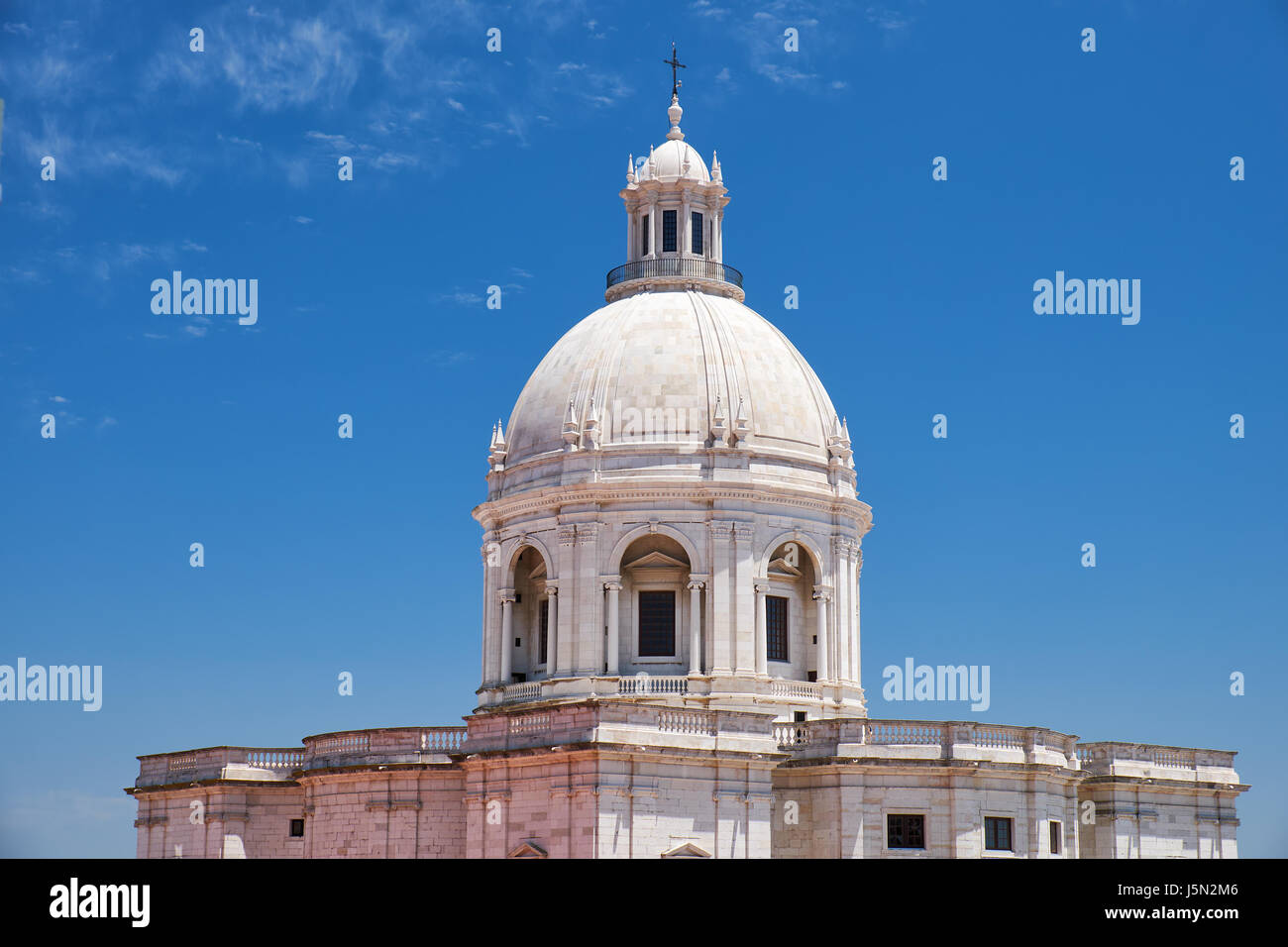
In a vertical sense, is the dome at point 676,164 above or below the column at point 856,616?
above

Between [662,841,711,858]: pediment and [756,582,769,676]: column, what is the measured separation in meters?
11.0

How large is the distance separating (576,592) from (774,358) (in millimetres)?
12143

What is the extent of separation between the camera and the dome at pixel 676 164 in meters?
73.2

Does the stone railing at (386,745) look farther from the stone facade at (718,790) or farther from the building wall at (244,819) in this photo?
the building wall at (244,819)

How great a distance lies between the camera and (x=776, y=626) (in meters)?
67.8

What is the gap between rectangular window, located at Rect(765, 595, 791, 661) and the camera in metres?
67.6

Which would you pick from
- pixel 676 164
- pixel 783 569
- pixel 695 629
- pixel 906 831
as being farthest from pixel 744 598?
pixel 676 164

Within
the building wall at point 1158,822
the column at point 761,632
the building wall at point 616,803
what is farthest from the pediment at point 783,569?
the building wall at point 1158,822

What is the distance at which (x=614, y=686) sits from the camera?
64500 millimetres

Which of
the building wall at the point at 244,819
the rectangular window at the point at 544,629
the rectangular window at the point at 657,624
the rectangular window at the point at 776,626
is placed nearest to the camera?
the building wall at the point at 244,819

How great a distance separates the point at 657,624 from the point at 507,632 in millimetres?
6296

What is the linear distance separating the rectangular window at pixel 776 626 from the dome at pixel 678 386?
5.32m
